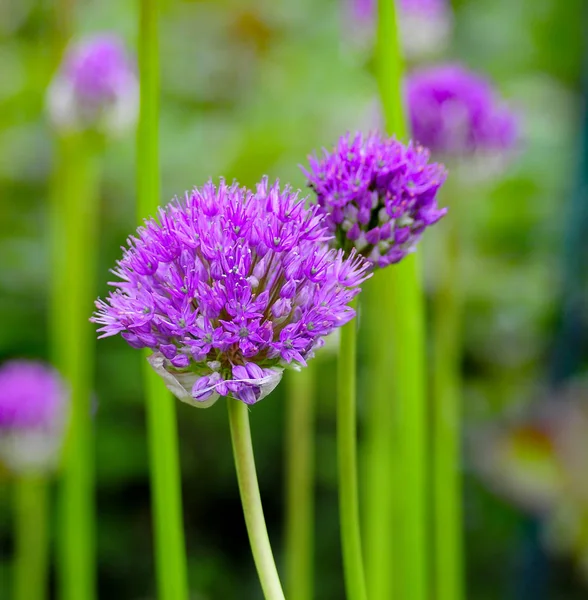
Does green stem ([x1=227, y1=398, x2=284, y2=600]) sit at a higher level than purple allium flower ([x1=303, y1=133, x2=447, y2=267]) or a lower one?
lower

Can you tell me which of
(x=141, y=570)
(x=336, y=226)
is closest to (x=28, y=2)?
(x=141, y=570)

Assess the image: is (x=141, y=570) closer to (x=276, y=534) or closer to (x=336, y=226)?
(x=276, y=534)

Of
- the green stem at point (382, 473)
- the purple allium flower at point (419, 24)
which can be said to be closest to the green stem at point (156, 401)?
the green stem at point (382, 473)

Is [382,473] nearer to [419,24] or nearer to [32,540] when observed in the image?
[32,540]

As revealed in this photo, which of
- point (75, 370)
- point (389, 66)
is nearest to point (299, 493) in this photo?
point (75, 370)

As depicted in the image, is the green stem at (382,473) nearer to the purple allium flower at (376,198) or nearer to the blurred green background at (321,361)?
the purple allium flower at (376,198)

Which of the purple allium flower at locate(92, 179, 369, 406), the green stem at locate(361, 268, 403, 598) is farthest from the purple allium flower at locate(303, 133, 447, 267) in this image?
the green stem at locate(361, 268, 403, 598)

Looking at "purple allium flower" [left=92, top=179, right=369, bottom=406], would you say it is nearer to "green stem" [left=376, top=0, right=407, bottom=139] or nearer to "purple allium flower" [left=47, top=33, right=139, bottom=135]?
"green stem" [left=376, top=0, right=407, bottom=139]
